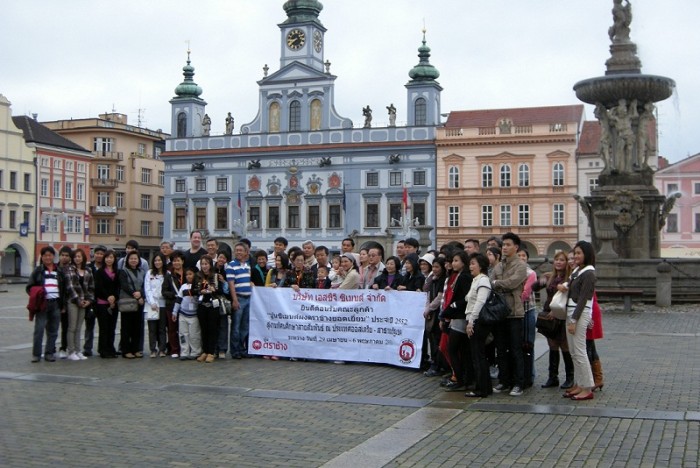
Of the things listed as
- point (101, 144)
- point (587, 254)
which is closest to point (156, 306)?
point (587, 254)

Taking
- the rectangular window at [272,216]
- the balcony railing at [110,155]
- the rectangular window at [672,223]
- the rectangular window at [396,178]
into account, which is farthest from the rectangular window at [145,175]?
the rectangular window at [672,223]

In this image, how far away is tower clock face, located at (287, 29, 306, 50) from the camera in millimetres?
67688

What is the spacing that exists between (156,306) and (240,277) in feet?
4.59

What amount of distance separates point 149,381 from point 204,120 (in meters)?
62.4

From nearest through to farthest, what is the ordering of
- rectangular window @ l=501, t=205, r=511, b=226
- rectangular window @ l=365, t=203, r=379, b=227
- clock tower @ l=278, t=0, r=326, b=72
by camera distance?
rectangular window @ l=501, t=205, r=511, b=226
rectangular window @ l=365, t=203, r=379, b=227
clock tower @ l=278, t=0, r=326, b=72

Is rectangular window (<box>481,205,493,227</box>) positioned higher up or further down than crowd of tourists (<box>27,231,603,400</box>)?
higher up

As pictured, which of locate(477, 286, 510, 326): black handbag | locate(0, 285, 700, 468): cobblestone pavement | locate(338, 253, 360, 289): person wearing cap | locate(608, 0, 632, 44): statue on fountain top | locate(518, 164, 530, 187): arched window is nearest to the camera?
locate(0, 285, 700, 468): cobblestone pavement

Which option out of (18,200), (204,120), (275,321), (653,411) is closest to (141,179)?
(204,120)

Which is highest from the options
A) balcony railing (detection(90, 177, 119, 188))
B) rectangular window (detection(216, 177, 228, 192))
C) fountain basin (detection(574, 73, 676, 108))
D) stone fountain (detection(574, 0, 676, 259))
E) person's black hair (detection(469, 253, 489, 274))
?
balcony railing (detection(90, 177, 119, 188))

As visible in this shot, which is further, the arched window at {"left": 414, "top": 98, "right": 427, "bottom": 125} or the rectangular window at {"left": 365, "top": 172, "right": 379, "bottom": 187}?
the arched window at {"left": 414, "top": 98, "right": 427, "bottom": 125}

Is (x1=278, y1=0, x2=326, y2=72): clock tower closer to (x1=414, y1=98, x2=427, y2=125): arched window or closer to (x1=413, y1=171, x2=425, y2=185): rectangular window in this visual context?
(x1=414, y1=98, x2=427, y2=125): arched window

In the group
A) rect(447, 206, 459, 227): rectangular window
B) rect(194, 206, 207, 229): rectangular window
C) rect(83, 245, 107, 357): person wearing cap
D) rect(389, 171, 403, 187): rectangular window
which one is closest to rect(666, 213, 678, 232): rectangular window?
rect(447, 206, 459, 227): rectangular window

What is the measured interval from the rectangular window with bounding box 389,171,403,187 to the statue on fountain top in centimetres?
3961

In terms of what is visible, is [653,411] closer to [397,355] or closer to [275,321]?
[397,355]
